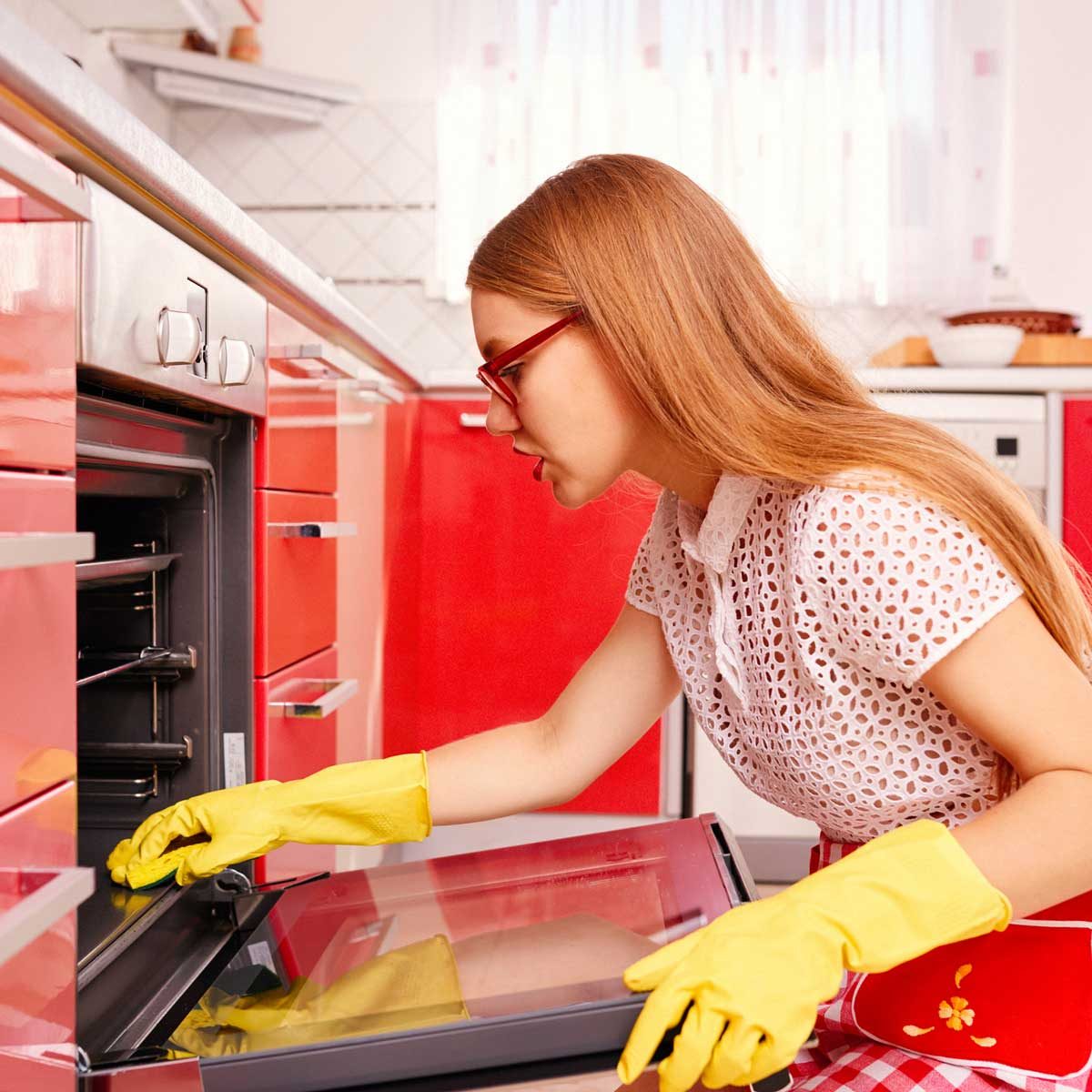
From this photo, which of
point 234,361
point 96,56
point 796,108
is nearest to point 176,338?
point 234,361

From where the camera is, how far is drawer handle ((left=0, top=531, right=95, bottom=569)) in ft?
1.69

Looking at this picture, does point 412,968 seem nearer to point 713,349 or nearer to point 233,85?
point 713,349

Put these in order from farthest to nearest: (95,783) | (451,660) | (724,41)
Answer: (724,41) → (451,660) → (95,783)

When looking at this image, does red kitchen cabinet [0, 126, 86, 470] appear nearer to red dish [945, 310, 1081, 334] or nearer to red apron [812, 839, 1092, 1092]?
red apron [812, 839, 1092, 1092]

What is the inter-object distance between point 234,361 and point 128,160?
0.26m

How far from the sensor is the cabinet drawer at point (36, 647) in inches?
23.7

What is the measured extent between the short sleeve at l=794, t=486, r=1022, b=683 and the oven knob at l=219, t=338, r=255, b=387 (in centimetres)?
→ 53

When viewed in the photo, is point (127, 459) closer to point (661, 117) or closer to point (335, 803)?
point (335, 803)

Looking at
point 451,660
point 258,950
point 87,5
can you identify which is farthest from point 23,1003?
point 87,5

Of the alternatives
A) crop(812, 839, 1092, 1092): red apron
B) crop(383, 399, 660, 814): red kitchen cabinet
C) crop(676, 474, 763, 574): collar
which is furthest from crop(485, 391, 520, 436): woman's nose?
crop(383, 399, 660, 814): red kitchen cabinet

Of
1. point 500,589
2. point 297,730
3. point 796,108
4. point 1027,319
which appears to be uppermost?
point 796,108

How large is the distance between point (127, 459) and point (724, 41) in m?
2.41

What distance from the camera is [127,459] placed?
0.88 m

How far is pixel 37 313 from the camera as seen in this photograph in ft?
2.12
